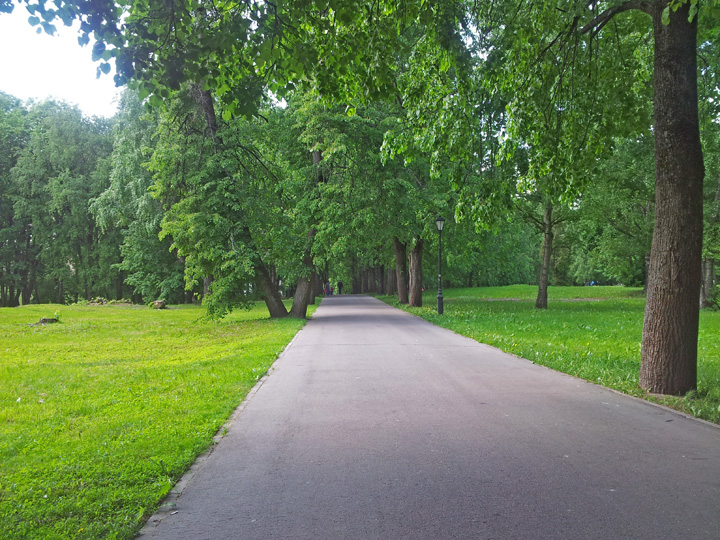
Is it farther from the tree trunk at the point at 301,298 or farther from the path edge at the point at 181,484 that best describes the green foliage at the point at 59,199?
the path edge at the point at 181,484

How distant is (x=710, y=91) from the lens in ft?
33.0

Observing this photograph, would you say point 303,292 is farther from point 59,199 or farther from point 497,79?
point 59,199

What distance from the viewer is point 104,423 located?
5.82 m

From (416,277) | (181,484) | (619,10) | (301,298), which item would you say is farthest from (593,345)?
(416,277)

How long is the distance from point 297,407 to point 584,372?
16.4 ft

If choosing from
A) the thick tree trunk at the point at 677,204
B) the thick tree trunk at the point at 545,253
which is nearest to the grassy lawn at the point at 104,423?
the thick tree trunk at the point at 677,204

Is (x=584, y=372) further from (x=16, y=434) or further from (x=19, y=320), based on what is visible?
(x=19, y=320)

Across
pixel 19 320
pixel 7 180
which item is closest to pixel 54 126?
pixel 7 180

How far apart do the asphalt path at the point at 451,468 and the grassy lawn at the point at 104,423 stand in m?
0.30

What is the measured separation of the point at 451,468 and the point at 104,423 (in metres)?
3.91

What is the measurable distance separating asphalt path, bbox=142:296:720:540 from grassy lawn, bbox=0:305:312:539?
299 millimetres

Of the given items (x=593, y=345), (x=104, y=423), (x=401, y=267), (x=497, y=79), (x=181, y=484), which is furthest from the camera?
(x=401, y=267)

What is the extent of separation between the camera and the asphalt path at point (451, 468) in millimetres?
3361

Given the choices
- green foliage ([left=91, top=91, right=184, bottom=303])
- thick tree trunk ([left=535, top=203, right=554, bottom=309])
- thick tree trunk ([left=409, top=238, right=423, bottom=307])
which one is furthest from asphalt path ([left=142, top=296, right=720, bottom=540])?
green foliage ([left=91, top=91, right=184, bottom=303])
